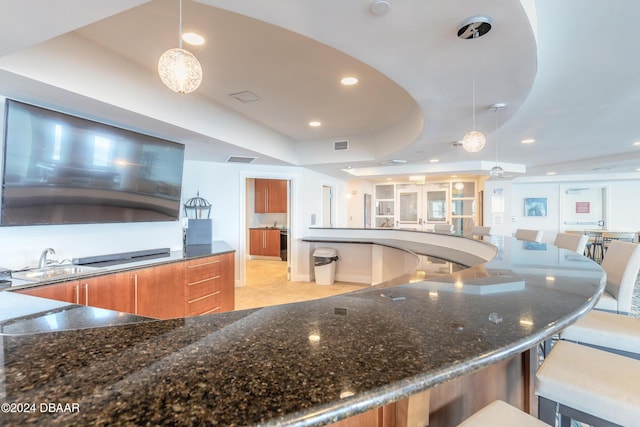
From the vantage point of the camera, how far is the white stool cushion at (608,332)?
149cm

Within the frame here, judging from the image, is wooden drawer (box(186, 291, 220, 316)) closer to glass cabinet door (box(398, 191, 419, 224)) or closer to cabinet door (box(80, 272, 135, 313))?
cabinet door (box(80, 272, 135, 313))

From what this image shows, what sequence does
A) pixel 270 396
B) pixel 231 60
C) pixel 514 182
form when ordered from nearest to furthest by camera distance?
pixel 270 396
pixel 231 60
pixel 514 182

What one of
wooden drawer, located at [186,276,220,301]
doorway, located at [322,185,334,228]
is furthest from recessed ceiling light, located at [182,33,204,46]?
doorway, located at [322,185,334,228]

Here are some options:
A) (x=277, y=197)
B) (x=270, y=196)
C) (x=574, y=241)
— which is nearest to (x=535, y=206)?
(x=574, y=241)

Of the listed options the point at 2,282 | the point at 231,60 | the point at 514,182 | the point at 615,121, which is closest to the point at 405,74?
the point at 231,60

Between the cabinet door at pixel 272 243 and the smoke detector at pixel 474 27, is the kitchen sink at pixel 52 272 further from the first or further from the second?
the cabinet door at pixel 272 243

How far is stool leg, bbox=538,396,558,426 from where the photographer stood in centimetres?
106

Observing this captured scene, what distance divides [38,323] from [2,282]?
4.44 feet

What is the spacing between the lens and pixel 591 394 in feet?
3.19

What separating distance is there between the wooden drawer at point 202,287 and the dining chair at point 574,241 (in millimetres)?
3956

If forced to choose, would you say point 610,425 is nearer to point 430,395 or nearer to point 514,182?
point 430,395

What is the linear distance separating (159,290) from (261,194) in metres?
6.01

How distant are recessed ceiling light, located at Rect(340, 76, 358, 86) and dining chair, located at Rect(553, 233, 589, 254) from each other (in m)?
2.70

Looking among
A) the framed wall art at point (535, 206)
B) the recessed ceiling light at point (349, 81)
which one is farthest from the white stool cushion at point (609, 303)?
the framed wall art at point (535, 206)
